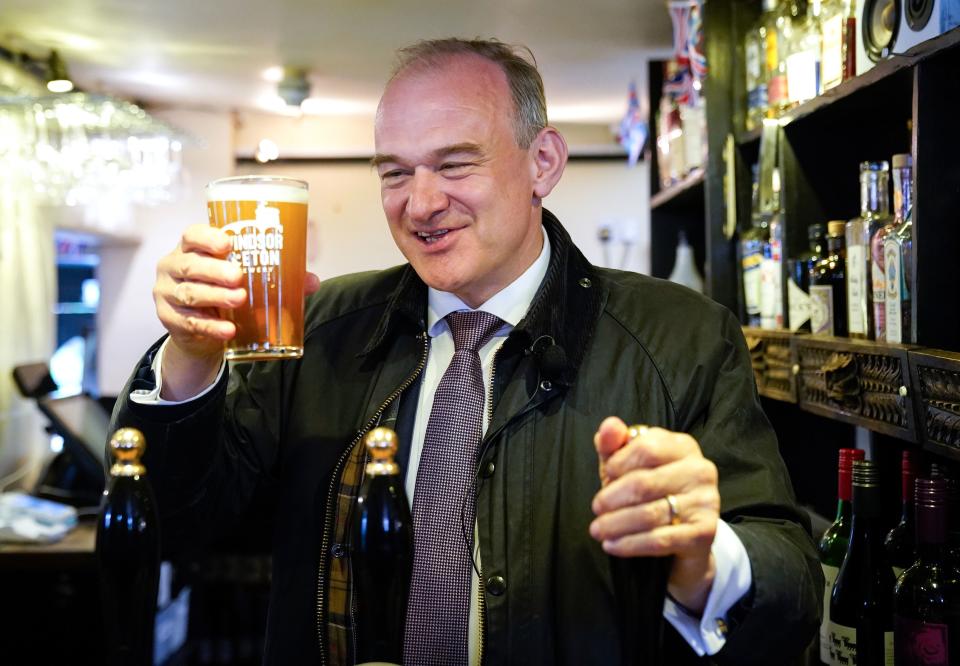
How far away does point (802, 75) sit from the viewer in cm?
204

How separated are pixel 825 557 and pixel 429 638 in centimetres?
83

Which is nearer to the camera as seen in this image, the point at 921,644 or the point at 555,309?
the point at 921,644

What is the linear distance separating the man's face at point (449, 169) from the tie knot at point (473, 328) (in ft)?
0.19

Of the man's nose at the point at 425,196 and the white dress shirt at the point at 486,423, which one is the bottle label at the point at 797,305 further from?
the man's nose at the point at 425,196

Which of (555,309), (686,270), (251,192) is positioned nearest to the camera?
(251,192)

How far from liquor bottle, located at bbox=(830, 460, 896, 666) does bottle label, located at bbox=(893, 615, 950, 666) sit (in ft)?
0.42

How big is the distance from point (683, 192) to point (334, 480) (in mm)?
1938

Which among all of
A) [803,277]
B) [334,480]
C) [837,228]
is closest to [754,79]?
[803,277]

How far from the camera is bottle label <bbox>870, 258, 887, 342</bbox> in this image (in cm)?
161

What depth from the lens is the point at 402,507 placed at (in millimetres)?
858

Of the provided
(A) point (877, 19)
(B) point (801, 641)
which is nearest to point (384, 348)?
(B) point (801, 641)

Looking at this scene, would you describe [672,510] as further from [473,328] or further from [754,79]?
[754,79]

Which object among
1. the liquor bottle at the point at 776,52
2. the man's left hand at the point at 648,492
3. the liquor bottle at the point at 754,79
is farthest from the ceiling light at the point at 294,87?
the man's left hand at the point at 648,492

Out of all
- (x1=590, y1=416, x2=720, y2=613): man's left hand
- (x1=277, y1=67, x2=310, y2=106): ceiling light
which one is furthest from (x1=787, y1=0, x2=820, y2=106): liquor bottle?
(x1=277, y1=67, x2=310, y2=106): ceiling light
